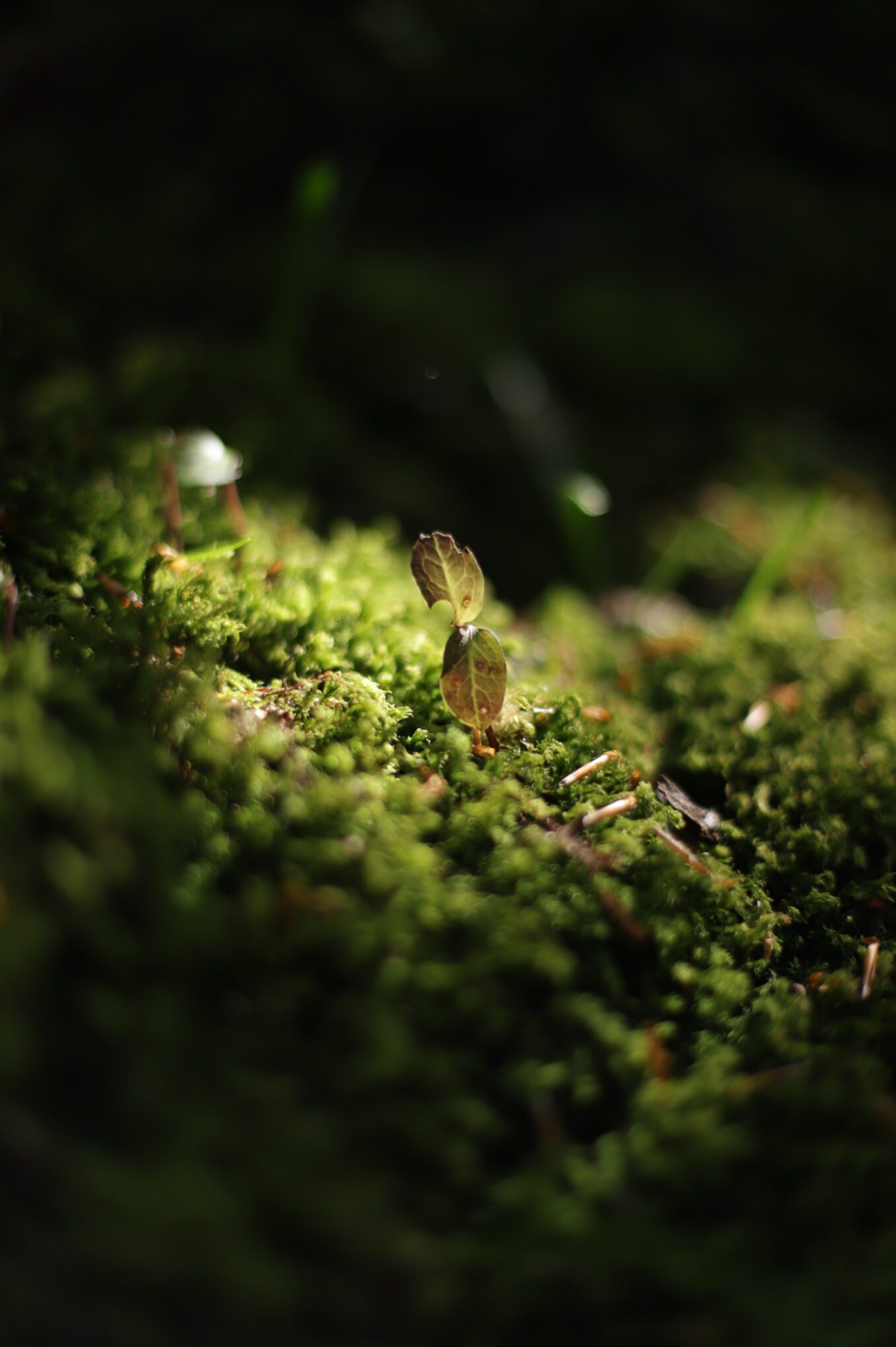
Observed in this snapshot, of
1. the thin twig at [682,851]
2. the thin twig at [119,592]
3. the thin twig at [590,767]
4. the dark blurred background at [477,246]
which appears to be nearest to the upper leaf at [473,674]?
the thin twig at [590,767]

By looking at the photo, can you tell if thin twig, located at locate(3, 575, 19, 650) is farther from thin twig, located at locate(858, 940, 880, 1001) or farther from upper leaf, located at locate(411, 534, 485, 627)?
thin twig, located at locate(858, 940, 880, 1001)

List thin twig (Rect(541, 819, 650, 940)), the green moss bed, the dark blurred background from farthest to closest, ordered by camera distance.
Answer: the dark blurred background, thin twig (Rect(541, 819, 650, 940)), the green moss bed

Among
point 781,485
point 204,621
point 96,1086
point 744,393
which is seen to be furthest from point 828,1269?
point 744,393

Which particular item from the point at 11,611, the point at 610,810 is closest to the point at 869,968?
the point at 610,810

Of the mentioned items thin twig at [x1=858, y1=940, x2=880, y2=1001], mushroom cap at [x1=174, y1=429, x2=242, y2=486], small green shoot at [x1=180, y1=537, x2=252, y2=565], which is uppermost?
mushroom cap at [x1=174, y1=429, x2=242, y2=486]

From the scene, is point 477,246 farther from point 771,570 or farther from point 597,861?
point 597,861

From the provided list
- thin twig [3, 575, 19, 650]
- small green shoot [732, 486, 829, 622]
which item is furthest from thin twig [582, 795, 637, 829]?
small green shoot [732, 486, 829, 622]

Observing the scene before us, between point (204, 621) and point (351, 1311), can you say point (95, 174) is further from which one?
point (351, 1311)
